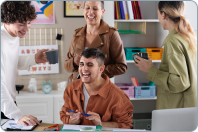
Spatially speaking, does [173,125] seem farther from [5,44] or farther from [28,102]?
[28,102]

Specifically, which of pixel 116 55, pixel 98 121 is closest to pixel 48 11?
pixel 116 55

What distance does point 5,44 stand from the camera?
1.70 m

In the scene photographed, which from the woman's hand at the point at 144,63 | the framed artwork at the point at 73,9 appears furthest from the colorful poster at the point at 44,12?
the woman's hand at the point at 144,63

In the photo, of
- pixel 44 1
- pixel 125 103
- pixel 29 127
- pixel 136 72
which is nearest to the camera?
pixel 29 127

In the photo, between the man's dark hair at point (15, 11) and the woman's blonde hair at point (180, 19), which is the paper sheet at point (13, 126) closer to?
the man's dark hair at point (15, 11)

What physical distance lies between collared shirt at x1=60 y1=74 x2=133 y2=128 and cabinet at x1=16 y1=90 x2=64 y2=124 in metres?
1.46

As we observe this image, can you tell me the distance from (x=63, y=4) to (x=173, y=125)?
285 cm

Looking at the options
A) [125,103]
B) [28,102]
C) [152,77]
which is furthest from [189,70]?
[28,102]

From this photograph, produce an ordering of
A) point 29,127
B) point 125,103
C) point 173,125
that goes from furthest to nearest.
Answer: point 125,103 → point 29,127 → point 173,125

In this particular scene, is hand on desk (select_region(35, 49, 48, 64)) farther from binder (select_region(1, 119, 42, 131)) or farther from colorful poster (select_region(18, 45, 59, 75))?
colorful poster (select_region(18, 45, 59, 75))

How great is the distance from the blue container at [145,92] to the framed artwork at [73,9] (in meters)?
1.54

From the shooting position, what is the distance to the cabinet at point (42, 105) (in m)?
3.17

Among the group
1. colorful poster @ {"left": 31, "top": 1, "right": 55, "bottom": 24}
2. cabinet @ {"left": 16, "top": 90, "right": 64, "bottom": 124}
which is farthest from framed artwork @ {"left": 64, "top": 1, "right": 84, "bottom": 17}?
cabinet @ {"left": 16, "top": 90, "right": 64, "bottom": 124}

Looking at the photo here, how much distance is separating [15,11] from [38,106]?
1890mm
